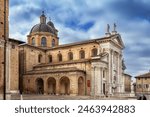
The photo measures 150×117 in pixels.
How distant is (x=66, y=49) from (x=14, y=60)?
39.7ft

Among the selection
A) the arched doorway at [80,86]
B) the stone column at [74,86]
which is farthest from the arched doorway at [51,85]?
the stone column at [74,86]

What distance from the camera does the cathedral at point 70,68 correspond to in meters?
37.8

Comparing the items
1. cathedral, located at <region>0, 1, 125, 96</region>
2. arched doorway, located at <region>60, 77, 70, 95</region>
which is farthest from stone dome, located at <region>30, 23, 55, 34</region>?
arched doorway, located at <region>60, 77, 70, 95</region>

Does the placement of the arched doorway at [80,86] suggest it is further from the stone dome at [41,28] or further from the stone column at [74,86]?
the stone dome at [41,28]

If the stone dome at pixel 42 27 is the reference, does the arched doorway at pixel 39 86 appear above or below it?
below

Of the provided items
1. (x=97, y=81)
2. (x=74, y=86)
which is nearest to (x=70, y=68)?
(x=74, y=86)

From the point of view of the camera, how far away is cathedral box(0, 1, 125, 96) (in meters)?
37.8

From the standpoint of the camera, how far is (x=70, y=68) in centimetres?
3900

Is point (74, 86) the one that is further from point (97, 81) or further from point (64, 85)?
point (97, 81)

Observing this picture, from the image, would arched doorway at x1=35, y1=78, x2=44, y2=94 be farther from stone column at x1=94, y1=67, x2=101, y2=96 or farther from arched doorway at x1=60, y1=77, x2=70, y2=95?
stone column at x1=94, y1=67, x2=101, y2=96

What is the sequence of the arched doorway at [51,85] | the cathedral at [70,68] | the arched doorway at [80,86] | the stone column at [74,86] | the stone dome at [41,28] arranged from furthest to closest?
the stone dome at [41,28], the arched doorway at [51,85], the arched doorway at [80,86], the cathedral at [70,68], the stone column at [74,86]

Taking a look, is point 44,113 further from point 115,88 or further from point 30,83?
point 115,88

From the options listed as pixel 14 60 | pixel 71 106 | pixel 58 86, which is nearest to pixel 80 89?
pixel 58 86

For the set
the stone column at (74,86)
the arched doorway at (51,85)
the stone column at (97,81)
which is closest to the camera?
the stone column at (74,86)
